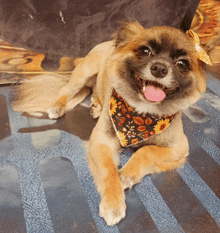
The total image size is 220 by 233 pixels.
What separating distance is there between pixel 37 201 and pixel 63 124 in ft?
2.12

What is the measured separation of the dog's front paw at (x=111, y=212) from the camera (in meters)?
1.09

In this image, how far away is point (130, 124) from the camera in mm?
1468

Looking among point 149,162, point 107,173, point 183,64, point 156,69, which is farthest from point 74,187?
point 183,64

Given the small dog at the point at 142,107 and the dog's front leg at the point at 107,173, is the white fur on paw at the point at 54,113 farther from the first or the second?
the dog's front leg at the point at 107,173

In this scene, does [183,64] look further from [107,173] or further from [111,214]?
[111,214]

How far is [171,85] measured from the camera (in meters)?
1.17

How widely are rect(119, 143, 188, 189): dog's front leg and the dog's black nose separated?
505mm

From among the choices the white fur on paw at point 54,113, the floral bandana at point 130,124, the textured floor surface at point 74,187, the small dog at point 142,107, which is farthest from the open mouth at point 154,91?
the white fur on paw at point 54,113

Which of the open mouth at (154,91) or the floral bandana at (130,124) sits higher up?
the open mouth at (154,91)

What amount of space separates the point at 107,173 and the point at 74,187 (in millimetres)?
198

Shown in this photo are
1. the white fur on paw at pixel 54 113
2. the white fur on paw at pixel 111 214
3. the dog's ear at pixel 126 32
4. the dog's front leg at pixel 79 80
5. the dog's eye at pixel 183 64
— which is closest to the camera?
the white fur on paw at pixel 111 214

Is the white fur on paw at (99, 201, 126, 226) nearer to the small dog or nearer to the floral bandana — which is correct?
the small dog

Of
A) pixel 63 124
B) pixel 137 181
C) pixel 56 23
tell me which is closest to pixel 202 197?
pixel 137 181

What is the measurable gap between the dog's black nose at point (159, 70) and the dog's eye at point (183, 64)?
0.16 meters
